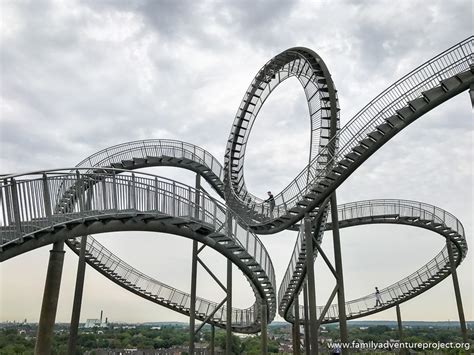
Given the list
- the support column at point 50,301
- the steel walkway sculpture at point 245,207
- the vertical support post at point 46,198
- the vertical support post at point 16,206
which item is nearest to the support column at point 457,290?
the steel walkway sculpture at point 245,207

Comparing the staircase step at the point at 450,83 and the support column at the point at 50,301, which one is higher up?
the staircase step at the point at 450,83

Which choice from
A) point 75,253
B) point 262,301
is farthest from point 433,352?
point 75,253

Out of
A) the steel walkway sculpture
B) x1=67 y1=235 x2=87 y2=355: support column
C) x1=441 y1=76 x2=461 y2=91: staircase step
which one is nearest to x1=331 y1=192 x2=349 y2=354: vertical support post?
the steel walkway sculpture

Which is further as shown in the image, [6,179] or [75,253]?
[75,253]

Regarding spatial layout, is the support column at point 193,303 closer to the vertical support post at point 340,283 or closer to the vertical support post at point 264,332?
the vertical support post at point 264,332

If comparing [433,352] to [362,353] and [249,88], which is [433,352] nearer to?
[362,353]
